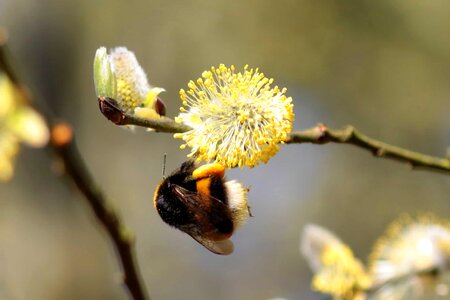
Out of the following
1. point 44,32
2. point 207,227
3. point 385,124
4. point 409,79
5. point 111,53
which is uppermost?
point 409,79

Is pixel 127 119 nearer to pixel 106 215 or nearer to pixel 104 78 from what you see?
pixel 104 78

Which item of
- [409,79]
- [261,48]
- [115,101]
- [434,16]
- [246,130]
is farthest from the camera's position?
[261,48]

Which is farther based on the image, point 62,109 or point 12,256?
point 62,109

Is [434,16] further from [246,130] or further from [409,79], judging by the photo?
[246,130]

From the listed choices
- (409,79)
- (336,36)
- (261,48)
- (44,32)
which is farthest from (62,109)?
(409,79)

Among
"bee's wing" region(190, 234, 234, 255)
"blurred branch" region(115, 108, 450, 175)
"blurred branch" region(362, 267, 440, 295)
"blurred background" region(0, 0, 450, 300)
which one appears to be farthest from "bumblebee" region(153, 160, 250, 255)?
"blurred background" region(0, 0, 450, 300)

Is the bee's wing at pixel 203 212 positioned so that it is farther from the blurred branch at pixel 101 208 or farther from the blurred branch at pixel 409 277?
the blurred branch at pixel 409 277

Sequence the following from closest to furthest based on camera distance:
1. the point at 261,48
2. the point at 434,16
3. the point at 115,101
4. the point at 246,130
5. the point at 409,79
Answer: the point at 115,101, the point at 246,130, the point at 434,16, the point at 409,79, the point at 261,48
